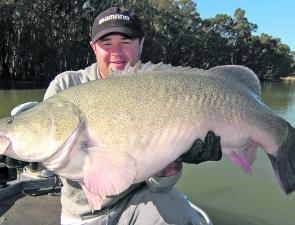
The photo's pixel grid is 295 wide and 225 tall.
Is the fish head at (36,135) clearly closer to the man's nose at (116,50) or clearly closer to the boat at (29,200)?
the man's nose at (116,50)

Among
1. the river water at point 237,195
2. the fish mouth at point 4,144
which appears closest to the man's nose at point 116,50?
the fish mouth at point 4,144

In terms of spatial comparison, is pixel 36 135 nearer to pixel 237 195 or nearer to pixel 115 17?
pixel 115 17

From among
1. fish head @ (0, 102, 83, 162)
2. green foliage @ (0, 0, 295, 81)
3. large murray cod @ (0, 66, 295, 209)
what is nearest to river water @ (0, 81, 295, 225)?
large murray cod @ (0, 66, 295, 209)

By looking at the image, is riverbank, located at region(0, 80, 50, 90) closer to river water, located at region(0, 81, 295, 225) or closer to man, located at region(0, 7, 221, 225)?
river water, located at region(0, 81, 295, 225)

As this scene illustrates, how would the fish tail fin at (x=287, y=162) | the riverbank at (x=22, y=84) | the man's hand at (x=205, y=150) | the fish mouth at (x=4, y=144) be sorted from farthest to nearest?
the riverbank at (x=22, y=84) < the fish tail fin at (x=287, y=162) < the man's hand at (x=205, y=150) < the fish mouth at (x=4, y=144)

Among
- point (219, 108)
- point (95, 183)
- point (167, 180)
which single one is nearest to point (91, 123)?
point (95, 183)

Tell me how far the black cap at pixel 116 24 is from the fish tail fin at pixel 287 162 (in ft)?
5.44

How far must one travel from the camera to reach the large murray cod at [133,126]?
2531 mm

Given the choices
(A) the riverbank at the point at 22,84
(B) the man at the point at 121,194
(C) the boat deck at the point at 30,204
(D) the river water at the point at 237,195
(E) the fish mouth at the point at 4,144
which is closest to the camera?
A: (E) the fish mouth at the point at 4,144

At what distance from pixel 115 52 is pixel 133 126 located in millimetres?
1377

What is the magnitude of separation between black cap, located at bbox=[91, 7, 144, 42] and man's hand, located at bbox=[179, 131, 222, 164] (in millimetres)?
1357

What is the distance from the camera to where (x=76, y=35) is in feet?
146

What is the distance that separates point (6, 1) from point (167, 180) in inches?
1475

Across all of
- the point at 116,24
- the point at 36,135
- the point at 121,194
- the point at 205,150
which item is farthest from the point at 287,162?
the point at 116,24
